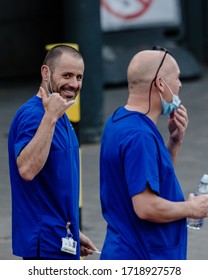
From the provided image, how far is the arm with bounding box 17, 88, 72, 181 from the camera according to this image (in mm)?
4781

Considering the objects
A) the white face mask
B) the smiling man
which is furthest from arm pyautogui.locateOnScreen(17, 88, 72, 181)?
the white face mask

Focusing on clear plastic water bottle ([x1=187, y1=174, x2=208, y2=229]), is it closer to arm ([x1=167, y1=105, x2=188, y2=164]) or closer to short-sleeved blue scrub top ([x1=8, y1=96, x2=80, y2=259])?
arm ([x1=167, y1=105, x2=188, y2=164])

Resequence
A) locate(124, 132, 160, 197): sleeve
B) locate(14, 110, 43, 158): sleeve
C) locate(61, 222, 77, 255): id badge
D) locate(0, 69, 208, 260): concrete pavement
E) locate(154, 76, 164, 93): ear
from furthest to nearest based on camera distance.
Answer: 1. locate(0, 69, 208, 260): concrete pavement
2. locate(61, 222, 77, 255): id badge
3. locate(14, 110, 43, 158): sleeve
4. locate(154, 76, 164, 93): ear
5. locate(124, 132, 160, 197): sleeve

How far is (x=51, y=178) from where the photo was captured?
4.96 metres

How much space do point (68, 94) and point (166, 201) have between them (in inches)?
34.5

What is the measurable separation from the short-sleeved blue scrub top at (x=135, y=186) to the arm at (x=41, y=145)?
1.02 ft

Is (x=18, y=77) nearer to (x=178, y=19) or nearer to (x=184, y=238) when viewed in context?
(x=178, y=19)

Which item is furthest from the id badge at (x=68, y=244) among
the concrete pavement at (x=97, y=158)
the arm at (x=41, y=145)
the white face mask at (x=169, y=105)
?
the concrete pavement at (x=97, y=158)

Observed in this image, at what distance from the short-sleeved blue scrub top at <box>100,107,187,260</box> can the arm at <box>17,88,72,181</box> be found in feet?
1.02

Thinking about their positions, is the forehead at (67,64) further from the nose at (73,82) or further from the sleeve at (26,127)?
Answer: the sleeve at (26,127)

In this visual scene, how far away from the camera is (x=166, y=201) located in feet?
14.7

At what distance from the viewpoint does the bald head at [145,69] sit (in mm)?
4578
